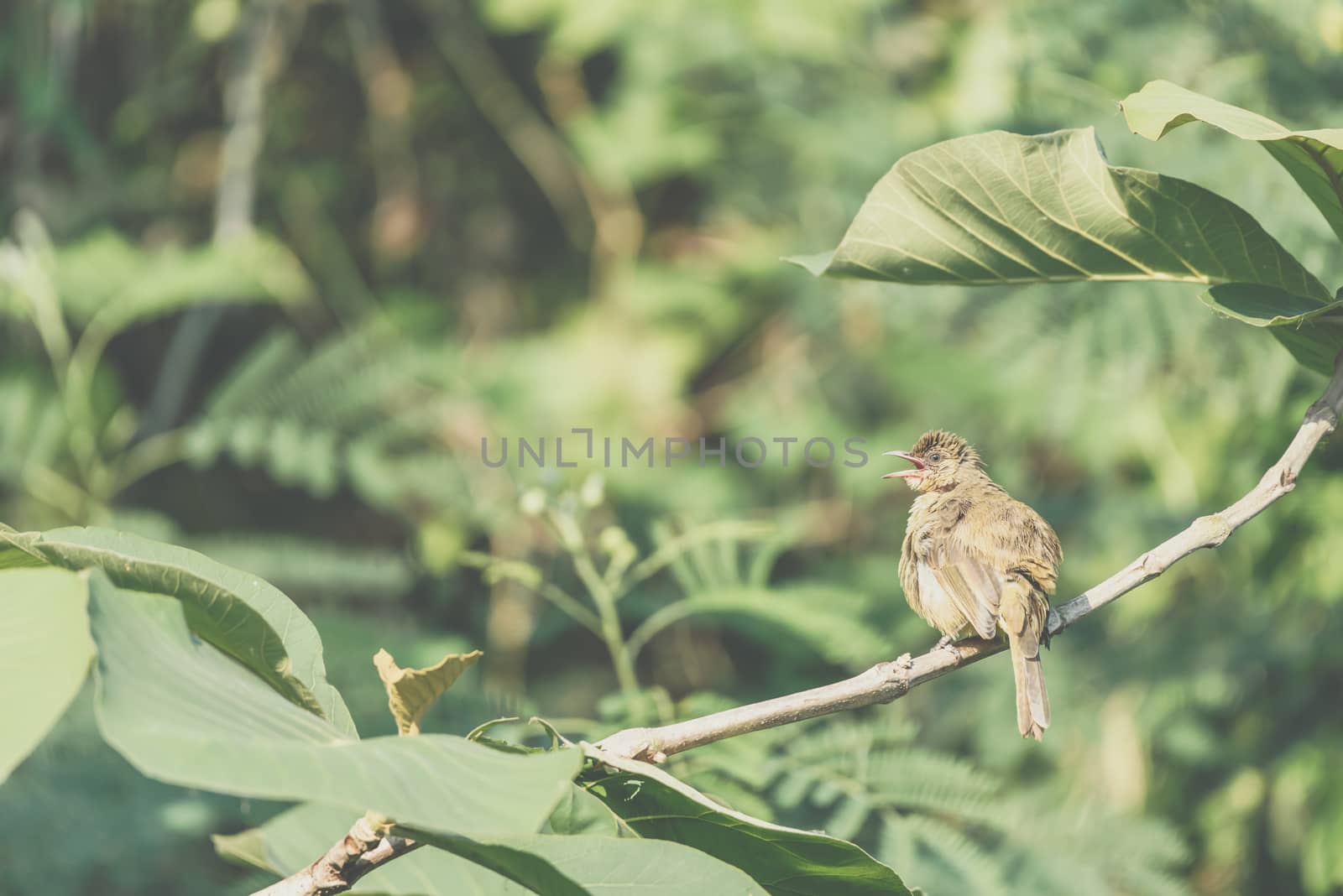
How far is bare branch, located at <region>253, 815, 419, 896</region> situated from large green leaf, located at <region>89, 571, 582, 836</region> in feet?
0.36

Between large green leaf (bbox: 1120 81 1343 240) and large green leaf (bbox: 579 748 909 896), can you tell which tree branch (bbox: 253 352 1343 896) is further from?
large green leaf (bbox: 1120 81 1343 240)

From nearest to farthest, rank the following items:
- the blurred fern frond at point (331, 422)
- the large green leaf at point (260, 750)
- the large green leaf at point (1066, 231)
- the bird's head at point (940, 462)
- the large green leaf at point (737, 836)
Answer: the large green leaf at point (260, 750) → the large green leaf at point (737, 836) → the large green leaf at point (1066, 231) → the bird's head at point (940, 462) → the blurred fern frond at point (331, 422)

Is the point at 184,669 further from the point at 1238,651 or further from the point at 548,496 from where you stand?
the point at 1238,651

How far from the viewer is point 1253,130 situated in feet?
3.68

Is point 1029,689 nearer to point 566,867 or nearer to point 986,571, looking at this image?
point 986,571

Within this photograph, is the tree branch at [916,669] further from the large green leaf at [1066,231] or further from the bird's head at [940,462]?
the bird's head at [940,462]

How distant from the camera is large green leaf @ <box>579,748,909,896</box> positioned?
110 cm

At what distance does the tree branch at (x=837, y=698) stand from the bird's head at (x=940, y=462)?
1237 mm

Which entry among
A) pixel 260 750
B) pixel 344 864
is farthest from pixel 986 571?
pixel 260 750

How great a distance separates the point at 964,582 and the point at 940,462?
608 mm

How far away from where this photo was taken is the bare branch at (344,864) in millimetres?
1013

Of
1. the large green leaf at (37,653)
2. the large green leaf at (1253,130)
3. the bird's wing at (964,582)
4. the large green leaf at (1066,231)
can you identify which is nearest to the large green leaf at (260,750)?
the large green leaf at (37,653)

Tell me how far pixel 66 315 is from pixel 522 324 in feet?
6.22

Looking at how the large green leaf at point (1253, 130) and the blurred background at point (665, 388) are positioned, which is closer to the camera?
the large green leaf at point (1253, 130)
